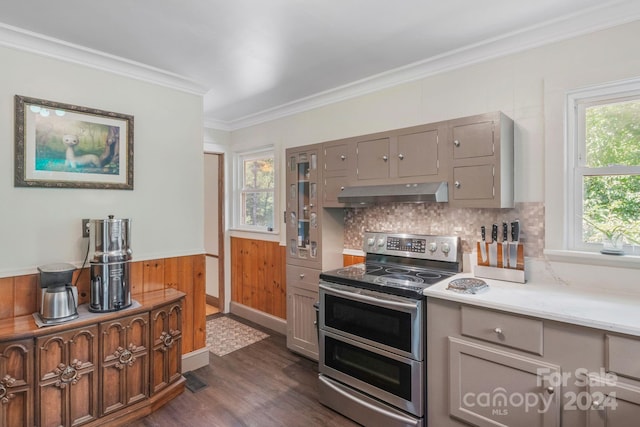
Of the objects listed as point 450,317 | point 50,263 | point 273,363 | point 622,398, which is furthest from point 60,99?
point 622,398

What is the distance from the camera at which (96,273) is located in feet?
7.20

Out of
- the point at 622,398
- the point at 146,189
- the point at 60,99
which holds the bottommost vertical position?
the point at 622,398

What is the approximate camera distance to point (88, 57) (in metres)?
2.38

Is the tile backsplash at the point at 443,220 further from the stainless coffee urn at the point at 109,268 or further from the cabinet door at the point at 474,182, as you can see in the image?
the stainless coffee urn at the point at 109,268

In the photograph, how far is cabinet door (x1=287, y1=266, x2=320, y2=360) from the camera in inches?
117

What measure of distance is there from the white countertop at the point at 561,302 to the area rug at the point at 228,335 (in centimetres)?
225

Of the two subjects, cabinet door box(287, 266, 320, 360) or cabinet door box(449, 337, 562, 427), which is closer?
cabinet door box(449, 337, 562, 427)

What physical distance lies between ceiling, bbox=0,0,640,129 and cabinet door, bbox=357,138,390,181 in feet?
2.05

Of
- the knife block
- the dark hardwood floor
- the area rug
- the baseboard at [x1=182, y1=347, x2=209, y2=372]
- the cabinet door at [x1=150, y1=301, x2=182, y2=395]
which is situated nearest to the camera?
the knife block

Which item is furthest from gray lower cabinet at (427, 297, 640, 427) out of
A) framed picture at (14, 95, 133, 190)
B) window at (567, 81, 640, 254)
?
framed picture at (14, 95, 133, 190)

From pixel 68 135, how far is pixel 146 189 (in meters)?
0.63

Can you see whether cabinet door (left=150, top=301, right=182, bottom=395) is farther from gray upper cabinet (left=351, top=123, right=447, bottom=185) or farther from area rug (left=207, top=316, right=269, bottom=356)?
gray upper cabinet (left=351, top=123, right=447, bottom=185)

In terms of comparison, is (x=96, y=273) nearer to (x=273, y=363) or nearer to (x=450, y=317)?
(x=273, y=363)

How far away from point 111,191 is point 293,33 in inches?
69.3
